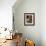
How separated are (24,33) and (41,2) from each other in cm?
162

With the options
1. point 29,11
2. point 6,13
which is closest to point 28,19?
point 29,11

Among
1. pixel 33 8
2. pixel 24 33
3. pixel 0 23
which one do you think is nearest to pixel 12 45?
pixel 0 23

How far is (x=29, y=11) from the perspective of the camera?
5.68m

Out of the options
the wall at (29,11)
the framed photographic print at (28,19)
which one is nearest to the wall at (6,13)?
the wall at (29,11)

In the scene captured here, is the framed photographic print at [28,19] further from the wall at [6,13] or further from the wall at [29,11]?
the wall at [6,13]

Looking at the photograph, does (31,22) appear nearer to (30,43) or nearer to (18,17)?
(18,17)

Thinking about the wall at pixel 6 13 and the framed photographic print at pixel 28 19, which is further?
the framed photographic print at pixel 28 19

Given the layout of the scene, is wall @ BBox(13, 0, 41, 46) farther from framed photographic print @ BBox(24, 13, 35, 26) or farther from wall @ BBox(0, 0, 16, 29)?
wall @ BBox(0, 0, 16, 29)

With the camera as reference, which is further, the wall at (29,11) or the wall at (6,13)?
the wall at (29,11)

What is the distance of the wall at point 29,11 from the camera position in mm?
5695

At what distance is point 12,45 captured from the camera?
11.6ft

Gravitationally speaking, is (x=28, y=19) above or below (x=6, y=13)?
below

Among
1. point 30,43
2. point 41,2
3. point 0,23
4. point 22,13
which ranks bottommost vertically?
point 30,43

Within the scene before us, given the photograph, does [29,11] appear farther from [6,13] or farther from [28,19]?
[6,13]
